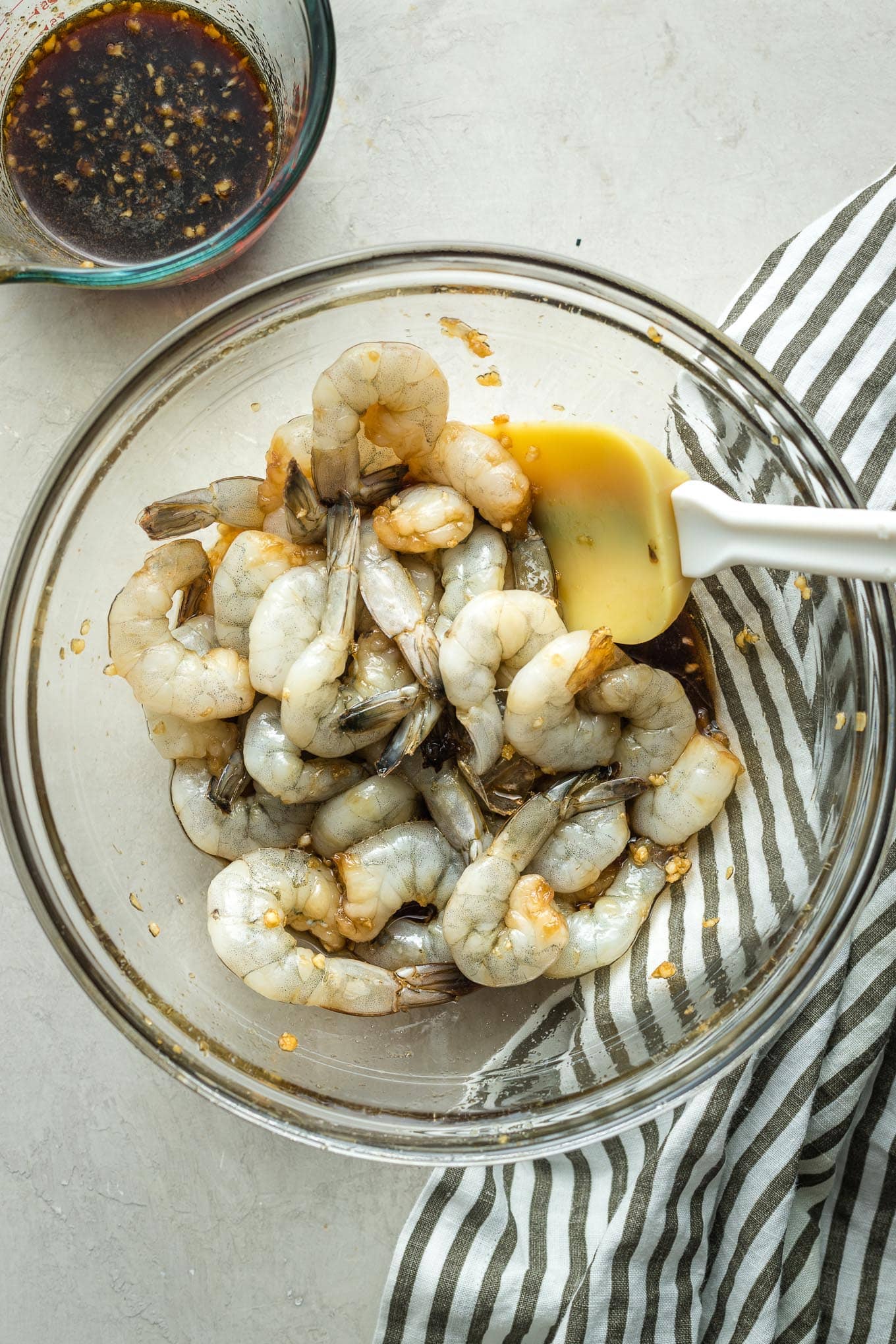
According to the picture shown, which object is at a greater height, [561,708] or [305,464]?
[305,464]

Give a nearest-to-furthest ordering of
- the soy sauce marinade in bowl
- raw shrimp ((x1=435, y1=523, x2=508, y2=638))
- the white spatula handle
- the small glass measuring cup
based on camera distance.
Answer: the white spatula handle
raw shrimp ((x1=435, y1=523, x2=508, y2=638))
the small glass measuring cup
the soy sauce marinade in bowl

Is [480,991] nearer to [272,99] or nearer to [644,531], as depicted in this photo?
[644,531]

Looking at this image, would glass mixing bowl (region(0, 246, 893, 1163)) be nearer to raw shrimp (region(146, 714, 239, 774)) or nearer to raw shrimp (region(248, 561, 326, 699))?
raw shrimp (region(146, 714, 239, 774))

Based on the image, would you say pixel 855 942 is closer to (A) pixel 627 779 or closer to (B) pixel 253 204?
(A) pixel 627 779

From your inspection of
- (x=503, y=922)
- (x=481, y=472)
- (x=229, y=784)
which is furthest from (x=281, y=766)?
(x=481, y=472)

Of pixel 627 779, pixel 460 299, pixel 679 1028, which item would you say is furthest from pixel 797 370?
pixel 679 1028

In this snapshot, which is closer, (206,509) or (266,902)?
(266,902)

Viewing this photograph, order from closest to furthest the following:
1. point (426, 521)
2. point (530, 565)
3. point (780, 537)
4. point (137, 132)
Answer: point (780, 537) → point (426, 521) → point (530, 565) → point (137, 132)

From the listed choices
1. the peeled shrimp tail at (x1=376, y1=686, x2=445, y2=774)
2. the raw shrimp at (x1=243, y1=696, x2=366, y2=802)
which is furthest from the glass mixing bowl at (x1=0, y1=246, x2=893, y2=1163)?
the peeled shrimp tail at (x1=376, y1=686, x2=445, y2=774)
